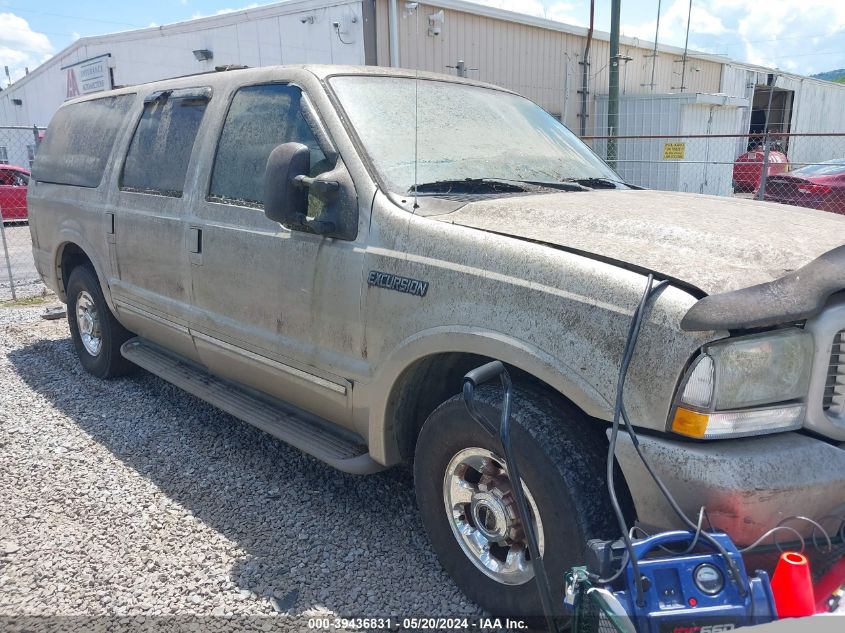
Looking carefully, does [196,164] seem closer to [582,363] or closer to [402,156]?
[402,156]

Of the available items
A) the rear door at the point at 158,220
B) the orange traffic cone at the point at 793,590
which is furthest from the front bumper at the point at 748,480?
the rear door at the point at 158,220

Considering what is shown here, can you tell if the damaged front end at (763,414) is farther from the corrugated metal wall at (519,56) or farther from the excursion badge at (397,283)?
the corrugated metal wall at (519,56)

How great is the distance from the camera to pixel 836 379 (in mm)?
1992

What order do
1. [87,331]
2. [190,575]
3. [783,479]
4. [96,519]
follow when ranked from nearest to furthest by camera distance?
[783,479], [190,575], [96,519], [87,331]

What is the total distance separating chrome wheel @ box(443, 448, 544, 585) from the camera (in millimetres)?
2436

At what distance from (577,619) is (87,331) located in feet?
15.8

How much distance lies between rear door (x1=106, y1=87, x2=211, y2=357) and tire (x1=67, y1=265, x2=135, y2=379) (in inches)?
18.4

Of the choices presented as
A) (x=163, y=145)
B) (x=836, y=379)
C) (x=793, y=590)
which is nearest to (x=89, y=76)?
(x=163, y=145)

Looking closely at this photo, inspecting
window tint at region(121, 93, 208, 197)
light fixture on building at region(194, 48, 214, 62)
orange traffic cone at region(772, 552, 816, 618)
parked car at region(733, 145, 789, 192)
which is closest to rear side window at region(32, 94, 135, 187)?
window tint at region(121, 93, 208, 197)

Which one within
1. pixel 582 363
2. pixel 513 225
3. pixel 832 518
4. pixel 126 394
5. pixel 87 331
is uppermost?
pixel 513 225

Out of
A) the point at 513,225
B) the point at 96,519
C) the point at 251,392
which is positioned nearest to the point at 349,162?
the point at 513,225

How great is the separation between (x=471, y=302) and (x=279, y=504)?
5.64 feet

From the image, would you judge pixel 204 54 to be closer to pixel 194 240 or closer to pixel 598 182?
pixel 194 240

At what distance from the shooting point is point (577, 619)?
5.77ft
